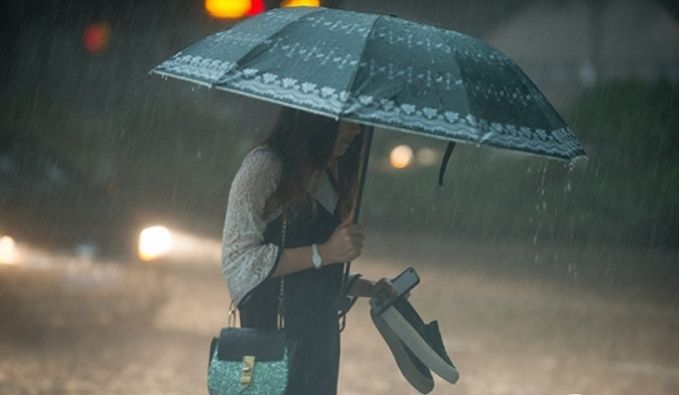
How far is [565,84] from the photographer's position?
89.9 feet

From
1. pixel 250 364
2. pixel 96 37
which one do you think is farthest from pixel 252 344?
pixel 96 37

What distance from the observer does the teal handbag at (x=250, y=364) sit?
4156 millimetres

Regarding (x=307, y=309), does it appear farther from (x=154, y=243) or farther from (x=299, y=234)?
(x=154, y=243)

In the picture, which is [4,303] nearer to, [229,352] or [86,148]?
[229,352]

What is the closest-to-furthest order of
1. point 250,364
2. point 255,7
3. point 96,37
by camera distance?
1. point 250,364
2. point 255,7
3. point 96,37

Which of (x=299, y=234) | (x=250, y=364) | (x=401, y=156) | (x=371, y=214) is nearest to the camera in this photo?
(x=250, y=364)

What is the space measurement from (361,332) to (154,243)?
5.69 meters

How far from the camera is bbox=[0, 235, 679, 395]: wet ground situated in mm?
8203

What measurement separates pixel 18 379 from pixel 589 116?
58.3 feet

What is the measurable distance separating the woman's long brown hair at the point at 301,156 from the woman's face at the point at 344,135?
25 millimetres

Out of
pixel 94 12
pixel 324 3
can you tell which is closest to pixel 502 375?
pixel 324 3

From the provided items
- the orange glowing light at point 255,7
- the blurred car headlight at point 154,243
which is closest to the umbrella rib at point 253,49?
the blurred car headlight at point 154,243

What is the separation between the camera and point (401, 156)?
2695cm

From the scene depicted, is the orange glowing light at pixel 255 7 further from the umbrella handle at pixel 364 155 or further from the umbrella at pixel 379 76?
the umbrella handle at pixel 364 155
